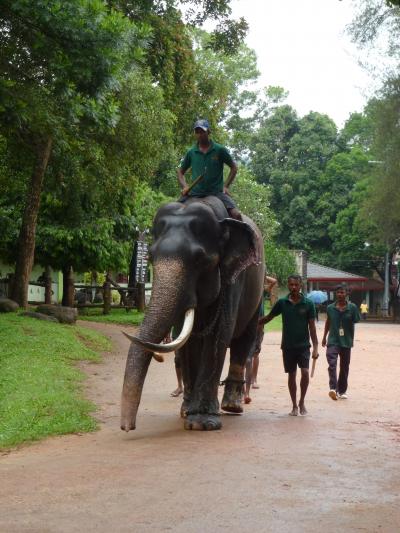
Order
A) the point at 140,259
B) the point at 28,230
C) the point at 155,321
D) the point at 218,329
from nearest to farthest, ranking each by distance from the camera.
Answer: the point at 155,321
the point at 218,329
the point at 28,230
the point at 140,259

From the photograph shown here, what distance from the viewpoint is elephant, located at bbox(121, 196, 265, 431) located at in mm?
8398

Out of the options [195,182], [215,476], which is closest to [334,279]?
[195,182]

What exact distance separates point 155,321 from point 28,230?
14069 millimetres

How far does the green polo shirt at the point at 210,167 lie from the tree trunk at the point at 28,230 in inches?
445

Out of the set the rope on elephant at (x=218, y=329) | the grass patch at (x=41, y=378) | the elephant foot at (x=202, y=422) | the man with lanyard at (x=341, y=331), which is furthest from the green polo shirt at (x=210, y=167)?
the man with lanyard at (x=341, y=331)

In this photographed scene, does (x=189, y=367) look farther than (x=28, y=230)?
No

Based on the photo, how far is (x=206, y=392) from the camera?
354 inches

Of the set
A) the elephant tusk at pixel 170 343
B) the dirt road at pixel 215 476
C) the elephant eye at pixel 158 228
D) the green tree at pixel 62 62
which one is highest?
the green tree at pixel 62 62

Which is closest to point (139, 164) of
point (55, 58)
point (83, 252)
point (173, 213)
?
point (83, 252)

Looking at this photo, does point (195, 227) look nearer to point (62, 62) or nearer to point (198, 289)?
point (198, 289)

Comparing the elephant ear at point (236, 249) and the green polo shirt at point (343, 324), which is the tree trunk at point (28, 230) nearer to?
the green polo shirt at point (343, 324)

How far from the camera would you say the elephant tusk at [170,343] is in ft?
24.4

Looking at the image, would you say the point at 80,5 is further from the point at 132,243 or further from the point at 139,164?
the point at 132,243

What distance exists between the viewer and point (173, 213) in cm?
893
